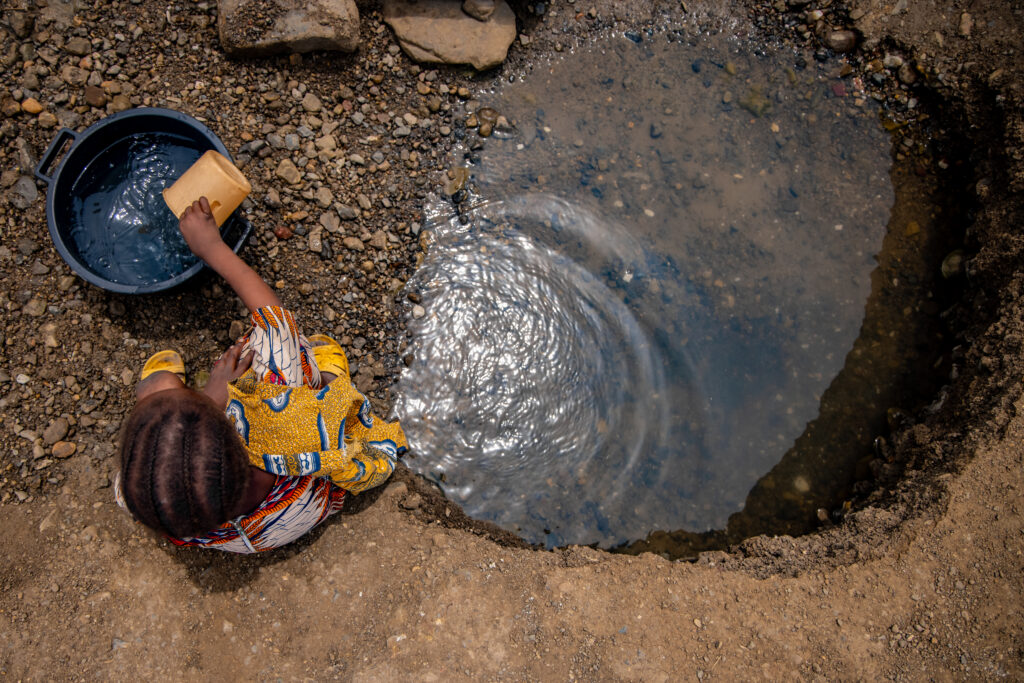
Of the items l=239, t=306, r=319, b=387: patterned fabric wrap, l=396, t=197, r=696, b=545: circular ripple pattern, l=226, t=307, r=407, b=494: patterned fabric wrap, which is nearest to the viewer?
l=226, t=307, r=407, b=494: patterned fabric wrap

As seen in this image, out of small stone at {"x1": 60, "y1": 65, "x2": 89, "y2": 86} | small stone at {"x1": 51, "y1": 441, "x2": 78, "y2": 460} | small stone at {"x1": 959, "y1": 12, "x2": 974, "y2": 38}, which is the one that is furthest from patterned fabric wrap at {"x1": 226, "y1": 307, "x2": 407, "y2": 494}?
small stone at {"x1": 959, "y1": 12, "x2": 974, "y2": 38}

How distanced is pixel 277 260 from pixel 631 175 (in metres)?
1.89

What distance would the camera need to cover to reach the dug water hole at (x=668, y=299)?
2891mm

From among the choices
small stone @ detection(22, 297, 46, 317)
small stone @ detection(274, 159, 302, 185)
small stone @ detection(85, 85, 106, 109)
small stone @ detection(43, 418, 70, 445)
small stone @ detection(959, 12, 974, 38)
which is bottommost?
small stone @ detection(43, 418, 70, 445)

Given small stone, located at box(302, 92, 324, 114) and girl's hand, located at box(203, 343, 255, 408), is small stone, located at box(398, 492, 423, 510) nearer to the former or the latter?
girl's hand, located at box(203, 343, 255, 408)

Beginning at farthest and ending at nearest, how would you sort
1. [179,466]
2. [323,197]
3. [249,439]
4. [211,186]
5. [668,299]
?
[668,299] → [323,197] → [211,186] → [249,439] → [179,466]

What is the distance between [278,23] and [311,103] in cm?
35

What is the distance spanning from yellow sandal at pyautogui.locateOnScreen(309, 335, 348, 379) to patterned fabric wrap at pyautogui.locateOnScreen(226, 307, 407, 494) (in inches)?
6.6

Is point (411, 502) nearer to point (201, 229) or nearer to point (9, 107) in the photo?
point (201, 229)

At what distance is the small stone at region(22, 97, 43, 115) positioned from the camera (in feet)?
8.41

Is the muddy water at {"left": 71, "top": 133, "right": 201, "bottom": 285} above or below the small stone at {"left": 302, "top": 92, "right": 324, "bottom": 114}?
below

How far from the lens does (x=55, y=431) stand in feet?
8.11

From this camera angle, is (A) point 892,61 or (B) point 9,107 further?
(A) point 892,61

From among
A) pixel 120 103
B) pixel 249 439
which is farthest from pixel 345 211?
pixel 249 439
